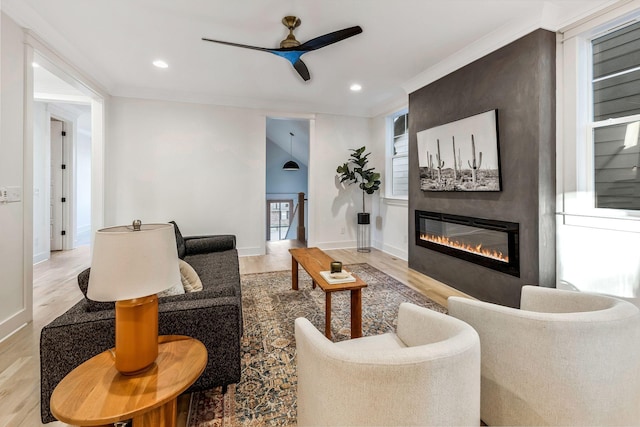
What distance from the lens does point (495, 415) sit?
51.8 inches

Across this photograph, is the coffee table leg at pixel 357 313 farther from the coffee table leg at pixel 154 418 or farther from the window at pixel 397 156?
the window at pixel 397 156

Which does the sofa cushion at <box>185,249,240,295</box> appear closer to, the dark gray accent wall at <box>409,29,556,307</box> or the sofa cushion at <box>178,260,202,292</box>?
the sofa cushion at <box>178,260,202,292</box>

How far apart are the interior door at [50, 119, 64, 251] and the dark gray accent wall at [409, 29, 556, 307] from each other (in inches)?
270

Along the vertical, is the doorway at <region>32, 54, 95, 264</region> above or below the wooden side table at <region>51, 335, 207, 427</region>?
above

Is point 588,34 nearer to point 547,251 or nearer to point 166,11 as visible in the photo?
point 547,251

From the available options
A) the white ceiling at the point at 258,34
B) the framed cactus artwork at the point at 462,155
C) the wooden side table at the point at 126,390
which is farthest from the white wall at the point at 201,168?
the wooden side table at the point at 126,390

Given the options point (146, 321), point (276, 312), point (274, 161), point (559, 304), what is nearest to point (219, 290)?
point (146, 321)

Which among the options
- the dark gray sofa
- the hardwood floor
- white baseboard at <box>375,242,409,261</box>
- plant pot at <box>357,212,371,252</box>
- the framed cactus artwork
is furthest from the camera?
plant pot at <box>357,212,371,252</box>

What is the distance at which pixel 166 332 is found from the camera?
1.46 meters

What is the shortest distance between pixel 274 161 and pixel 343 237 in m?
5.49

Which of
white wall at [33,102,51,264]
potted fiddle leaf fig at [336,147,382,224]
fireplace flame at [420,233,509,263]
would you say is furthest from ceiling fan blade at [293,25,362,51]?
white wall at [33,102,51,264]

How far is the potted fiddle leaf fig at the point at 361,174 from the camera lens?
5.36 m

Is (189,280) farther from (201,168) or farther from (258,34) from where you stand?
(201,168)

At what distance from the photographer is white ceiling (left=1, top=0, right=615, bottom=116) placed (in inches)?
95.5
